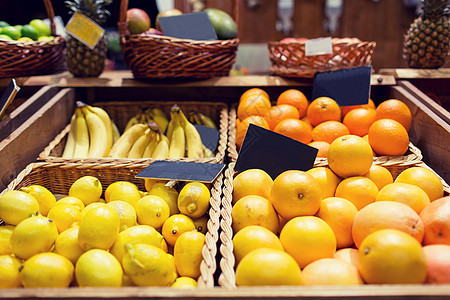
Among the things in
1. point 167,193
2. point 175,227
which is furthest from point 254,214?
point 167,193

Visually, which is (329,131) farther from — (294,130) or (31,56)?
(31,56)

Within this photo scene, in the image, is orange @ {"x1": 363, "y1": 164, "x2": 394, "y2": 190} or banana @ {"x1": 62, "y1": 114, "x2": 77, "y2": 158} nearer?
orange @ {"x1": 363, "y1": 164, "x2": 394, "y2": 190}

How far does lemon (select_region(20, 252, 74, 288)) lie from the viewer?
2.37 ft

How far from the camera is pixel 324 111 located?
57.7 inches

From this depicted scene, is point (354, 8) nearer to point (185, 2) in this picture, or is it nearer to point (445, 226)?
point (185, 2)

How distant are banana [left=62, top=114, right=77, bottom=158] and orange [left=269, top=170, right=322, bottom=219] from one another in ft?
3.37

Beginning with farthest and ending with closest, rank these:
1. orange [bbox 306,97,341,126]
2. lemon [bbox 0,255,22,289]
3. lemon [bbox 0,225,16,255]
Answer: orange [bbox 306,97,341,126] → lemon [bbox 0,225,16,255] → lemon [bbox 0,255,22,289]

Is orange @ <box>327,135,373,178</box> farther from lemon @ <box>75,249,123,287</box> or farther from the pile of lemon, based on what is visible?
lemon @ <box>75,249,123,287</box>

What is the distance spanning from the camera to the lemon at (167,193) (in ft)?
3.67

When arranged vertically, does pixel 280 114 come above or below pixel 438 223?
above

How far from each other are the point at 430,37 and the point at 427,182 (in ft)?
3.34

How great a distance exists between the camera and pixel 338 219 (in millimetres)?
934

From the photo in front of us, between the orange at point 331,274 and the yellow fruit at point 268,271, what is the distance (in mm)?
→ 45

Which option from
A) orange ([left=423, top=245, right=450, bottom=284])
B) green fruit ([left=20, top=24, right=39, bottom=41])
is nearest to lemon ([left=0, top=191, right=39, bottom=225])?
orange ([left=423, top=245, right=450, bottom=284])
